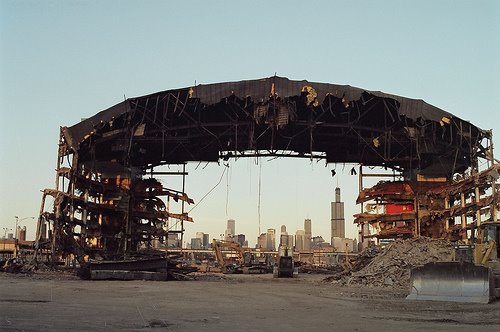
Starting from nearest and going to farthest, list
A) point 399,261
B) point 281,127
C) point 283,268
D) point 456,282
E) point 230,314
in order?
point 230,314 < point 456,282 < point 399,261 < point 281,127 < point 283,268

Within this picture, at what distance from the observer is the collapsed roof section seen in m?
34.3

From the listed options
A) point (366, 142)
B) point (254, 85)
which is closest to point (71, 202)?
point (254, 85)

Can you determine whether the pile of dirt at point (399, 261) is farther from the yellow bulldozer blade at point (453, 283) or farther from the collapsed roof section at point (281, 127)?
the collapsed roof section at point (281, 127)

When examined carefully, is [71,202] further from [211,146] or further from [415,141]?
[415,141]

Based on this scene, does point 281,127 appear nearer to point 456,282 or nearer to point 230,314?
point 456,282

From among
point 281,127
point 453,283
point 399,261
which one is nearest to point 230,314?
point 453,283

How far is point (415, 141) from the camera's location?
37.7 m

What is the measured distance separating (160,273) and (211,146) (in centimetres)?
1474

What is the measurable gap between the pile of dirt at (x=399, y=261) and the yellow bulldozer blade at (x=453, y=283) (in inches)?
242

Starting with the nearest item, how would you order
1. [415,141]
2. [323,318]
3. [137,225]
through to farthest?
[323,318] < [415,141] < [137,225]

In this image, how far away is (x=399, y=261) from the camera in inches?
1016

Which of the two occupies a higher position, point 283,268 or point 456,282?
point 456,282

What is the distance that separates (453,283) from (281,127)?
20.0 metres

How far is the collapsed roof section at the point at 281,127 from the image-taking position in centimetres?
3434
